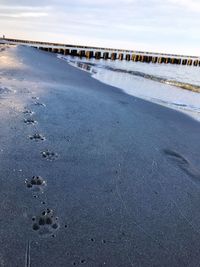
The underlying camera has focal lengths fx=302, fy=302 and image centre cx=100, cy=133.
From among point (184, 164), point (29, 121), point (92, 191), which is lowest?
point (184, 164)

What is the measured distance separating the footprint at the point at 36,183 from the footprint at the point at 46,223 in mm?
437

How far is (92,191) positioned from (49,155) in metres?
1.01

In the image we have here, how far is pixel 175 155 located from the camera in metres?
5.21

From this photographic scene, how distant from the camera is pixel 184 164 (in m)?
4.82

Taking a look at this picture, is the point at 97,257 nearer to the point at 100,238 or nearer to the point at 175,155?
the point at 100,238

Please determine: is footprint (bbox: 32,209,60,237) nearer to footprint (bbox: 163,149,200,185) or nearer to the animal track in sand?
footprint (bbox: 163,149,200,185)

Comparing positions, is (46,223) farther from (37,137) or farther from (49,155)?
(37,137)

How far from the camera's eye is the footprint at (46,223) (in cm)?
264

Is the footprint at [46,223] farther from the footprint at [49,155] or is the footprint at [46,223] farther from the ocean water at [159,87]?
the ocean water at [159,87]

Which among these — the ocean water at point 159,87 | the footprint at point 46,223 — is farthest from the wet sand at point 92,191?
the ocean water at point 159,87

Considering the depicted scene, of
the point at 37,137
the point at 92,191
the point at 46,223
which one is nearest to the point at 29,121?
the point at 37,137

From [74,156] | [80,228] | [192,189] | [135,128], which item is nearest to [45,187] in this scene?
[80,228]

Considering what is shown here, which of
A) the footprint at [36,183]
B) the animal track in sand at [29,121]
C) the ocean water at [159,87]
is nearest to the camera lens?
the footprint at [36,183]

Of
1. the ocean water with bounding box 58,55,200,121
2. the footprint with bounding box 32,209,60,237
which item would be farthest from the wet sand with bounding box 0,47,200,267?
the ocean water with bounding box 58,55,200,121
